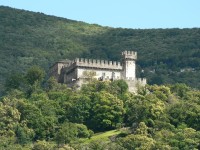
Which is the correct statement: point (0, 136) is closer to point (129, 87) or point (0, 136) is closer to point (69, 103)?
point (69, 103)

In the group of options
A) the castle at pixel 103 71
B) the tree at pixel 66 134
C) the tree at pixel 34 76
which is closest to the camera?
the tree at pixel 66 134

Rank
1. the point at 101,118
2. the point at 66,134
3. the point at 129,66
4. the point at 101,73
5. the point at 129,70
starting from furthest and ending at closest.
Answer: the point at 129,66 < the point at 129,70 < the point at 101,73 < the point at 101,118 < the point at 66,134

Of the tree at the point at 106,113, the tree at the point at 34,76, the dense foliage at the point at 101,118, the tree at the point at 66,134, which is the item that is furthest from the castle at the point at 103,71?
the tree at the point at 66,134

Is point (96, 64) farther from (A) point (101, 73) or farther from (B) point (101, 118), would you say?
(B) point (101, 118)

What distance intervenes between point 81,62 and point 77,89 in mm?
4202

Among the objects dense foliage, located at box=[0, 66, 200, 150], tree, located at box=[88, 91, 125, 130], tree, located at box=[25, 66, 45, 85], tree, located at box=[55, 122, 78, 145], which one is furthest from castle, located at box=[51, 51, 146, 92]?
tree, located at box=[55, 122, 78, 145]

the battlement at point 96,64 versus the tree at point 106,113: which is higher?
the battlement at point 96,64

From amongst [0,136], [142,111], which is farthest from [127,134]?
[0,136]

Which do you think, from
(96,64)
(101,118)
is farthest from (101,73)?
(101,118)

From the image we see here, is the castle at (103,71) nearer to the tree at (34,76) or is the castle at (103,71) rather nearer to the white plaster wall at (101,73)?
the white plaster wall at (101,73)

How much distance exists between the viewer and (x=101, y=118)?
13000cm

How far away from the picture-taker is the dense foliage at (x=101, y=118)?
11956 cm

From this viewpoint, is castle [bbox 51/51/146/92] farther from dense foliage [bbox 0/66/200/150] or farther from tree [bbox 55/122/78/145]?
tree [bbox 55/122/78/145]

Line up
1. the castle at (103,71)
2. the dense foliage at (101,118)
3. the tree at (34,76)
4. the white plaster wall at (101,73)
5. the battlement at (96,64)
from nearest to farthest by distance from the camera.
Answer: the dense foliage at (101,118) → the castle at (103,71) → the white plaster wall at (101,73) → the battlement at (96,64) → the tree at (34,76)
